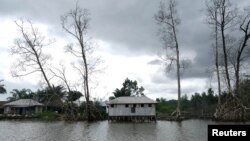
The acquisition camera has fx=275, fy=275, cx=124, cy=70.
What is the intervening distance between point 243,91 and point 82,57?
22965 millimetres

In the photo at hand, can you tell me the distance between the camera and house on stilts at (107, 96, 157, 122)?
41.0 m

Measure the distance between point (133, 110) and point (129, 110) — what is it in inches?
23.9

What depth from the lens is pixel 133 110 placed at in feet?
136

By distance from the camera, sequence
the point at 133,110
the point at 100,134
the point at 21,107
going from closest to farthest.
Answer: the point at 100,134 < the point at 133,110 < the point at 21,107

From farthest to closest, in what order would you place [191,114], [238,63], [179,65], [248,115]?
1. [191,114]
2. [179,65]
3. [238,63]
4. [248,115]

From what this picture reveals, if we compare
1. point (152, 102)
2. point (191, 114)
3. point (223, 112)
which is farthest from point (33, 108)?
point (223, 112)

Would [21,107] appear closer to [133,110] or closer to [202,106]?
[133,110]

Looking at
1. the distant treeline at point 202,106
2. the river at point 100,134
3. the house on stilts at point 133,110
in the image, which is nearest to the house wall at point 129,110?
the house on stilts at point 133,110

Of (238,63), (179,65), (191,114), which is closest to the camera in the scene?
(238,63)

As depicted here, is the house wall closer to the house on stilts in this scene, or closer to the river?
the house on stilts

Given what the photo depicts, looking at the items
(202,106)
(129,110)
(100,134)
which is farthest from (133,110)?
(202,106)

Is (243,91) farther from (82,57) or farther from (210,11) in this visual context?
(82,57)

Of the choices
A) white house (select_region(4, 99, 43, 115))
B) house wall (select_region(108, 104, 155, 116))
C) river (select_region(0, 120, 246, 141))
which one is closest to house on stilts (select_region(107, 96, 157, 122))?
house wall (select_region(108, 104, 155, 116))

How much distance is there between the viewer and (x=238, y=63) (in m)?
30.9
